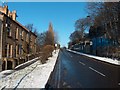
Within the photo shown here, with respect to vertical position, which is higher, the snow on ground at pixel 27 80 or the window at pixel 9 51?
the window at pixel 9 51

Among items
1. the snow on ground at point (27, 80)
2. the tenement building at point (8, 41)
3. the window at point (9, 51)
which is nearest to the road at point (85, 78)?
the snow on ground at point (27, 80)

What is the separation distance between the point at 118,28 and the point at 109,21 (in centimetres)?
318

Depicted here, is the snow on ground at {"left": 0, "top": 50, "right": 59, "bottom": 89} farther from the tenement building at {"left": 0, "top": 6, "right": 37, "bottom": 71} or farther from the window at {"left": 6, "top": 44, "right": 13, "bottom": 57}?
the window at {"left": 6, "top": 44, "right": 13, "bottom": 57}

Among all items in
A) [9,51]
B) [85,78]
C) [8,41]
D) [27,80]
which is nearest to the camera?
[27,80]

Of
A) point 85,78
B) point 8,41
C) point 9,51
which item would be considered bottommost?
point 85,78

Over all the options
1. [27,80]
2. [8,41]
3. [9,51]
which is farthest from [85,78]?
[9,51]

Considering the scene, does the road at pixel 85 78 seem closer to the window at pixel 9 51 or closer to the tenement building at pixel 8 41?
the tenement building at pixel 8 41

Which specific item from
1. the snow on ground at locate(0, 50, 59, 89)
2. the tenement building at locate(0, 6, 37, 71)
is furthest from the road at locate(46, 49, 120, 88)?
Result: the tenement building at locate(0, 6, 37, 71)

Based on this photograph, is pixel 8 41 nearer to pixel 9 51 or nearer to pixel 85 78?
pixel 9 51

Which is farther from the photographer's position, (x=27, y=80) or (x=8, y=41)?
(x=8, y=41)

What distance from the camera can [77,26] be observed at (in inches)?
3917

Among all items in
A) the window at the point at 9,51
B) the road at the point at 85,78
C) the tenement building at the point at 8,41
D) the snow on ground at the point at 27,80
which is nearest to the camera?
the snow on ground at the point at 27,80

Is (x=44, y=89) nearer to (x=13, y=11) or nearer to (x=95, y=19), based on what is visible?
(x=95, y=19)

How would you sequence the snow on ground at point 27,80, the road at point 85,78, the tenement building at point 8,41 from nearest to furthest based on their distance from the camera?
the snow on ground at point 27,80 < the road at point 85,78 < the tenement building at point 8,41
